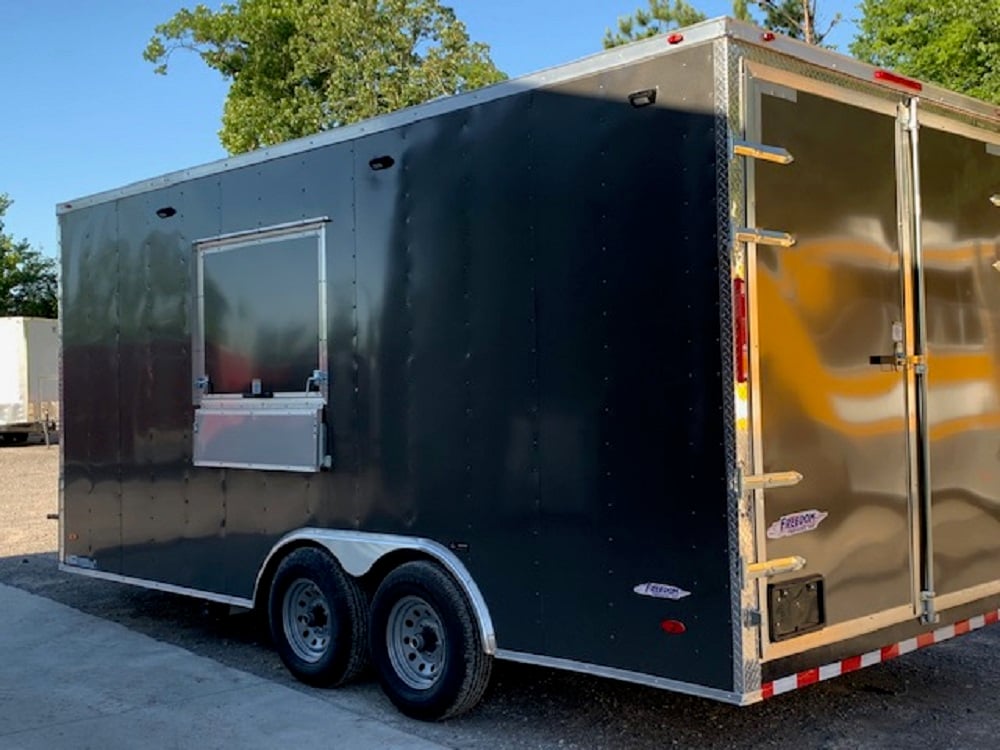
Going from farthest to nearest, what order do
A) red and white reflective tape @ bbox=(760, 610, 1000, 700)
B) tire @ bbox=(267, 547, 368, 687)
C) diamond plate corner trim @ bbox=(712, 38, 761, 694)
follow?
tire @ bbox=(267, 547, 368, 687)
red and white reflective tape @ bbox=(760, 610, 1000, 700)
diamond plate corner trim @ bbox=(712, 38, 761, 694)

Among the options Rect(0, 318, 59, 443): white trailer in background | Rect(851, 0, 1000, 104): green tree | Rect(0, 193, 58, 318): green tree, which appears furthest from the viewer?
Rect(0, 193, 58, 318): green tree

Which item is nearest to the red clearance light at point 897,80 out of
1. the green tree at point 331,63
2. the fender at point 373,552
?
the fender at point 373,552

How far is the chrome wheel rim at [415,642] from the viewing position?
548 cm

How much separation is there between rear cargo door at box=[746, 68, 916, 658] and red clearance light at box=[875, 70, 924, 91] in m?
0.09

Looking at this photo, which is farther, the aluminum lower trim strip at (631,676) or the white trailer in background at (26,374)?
the white trailer in background at (26,374)

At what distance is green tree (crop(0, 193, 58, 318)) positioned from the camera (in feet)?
122

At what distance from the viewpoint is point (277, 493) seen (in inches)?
249

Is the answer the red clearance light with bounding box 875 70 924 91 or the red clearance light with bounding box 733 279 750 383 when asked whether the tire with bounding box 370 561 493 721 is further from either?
the red clearance light with bounding box 875 70 924 91

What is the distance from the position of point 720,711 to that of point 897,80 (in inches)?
126

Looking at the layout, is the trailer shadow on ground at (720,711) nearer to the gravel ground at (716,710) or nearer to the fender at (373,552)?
the gravel ground at (716,710)

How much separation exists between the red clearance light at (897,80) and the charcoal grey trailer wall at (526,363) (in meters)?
1.07

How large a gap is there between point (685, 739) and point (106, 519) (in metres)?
Result: 4.58

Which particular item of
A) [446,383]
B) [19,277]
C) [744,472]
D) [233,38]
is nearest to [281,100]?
[233,38]

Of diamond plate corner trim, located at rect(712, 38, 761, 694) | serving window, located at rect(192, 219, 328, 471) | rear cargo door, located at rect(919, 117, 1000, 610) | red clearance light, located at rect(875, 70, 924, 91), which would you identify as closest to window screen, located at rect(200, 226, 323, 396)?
serving window, located at rect(192, 219, 328, 471)
